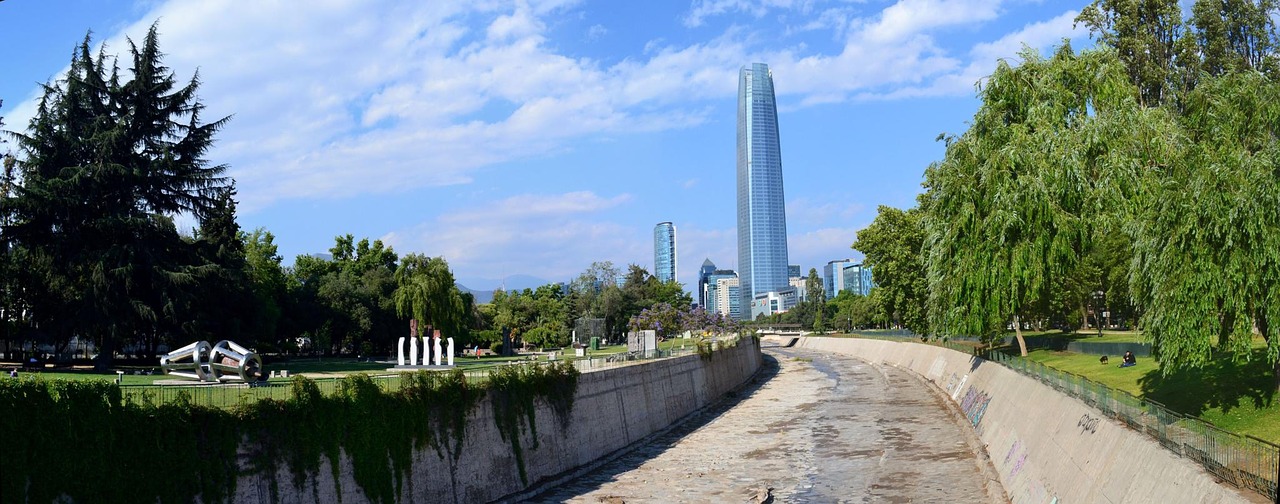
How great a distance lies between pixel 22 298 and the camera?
71.1 meters

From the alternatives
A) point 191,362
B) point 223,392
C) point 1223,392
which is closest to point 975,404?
point 1223,392

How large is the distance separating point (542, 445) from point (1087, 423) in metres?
20.6

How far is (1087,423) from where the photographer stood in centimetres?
2602

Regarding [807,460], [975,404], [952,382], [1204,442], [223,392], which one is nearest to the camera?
[1204,442]

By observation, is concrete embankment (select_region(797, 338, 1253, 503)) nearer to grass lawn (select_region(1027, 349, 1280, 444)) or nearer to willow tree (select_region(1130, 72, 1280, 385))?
willow tree (select_region(1130, 72, 1280, 385))

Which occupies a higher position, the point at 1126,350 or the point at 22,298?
the point at 22,298

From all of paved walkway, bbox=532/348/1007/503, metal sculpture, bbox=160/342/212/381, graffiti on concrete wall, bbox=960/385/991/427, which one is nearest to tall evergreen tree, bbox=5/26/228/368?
metal sculpture, bbox=160/342/212/381

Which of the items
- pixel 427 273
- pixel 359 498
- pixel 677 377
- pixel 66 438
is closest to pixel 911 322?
pixel 677 377

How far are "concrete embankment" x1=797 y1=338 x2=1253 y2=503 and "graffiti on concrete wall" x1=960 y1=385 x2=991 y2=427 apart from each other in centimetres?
14

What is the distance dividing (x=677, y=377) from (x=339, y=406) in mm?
35629

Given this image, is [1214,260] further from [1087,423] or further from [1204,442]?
[1204,442]

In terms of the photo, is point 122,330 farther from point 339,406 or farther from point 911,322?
point 911,322

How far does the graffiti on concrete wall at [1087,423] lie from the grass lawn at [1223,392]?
490 centimetres

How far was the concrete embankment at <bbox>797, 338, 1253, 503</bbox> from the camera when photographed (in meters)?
18.5
